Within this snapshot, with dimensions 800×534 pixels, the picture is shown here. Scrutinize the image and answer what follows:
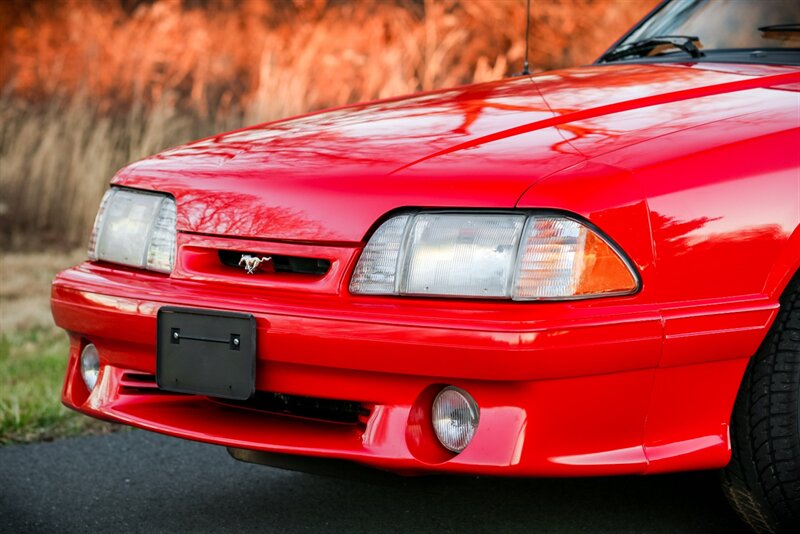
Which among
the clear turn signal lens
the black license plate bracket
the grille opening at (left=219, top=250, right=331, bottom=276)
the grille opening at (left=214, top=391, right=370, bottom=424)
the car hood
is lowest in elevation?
the grille opening at (left=214, top=391, right=370, bottom=424)

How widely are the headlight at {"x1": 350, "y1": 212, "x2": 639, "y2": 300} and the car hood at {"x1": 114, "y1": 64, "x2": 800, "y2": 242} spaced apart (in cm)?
5

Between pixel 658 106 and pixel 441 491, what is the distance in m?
1.14

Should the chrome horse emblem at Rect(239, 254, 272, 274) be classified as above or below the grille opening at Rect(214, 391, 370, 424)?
above

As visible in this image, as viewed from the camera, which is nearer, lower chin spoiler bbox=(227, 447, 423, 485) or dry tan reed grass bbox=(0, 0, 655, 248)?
lower chin spoiler bbox=(227, 447, 423, 485)

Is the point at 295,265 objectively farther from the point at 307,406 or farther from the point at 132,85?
the point at 132,85

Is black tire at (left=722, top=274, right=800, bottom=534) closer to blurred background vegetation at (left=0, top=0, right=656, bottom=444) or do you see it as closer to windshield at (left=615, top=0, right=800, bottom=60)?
windshield at (left=615, top=0, right=800, bottom=60)

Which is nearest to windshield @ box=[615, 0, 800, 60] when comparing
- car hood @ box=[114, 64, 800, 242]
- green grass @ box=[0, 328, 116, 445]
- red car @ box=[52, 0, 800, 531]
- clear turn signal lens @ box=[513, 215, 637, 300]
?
car hood @ box=[114, 64, 800, 242]

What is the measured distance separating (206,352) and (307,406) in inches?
9.9

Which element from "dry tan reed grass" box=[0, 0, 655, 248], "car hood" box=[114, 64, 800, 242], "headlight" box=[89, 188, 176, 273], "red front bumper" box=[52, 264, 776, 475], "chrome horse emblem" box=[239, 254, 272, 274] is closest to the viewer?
"red front bumper" box=[52, 264, 776, 475]

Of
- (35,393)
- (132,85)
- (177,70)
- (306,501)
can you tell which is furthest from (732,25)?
(177,70)

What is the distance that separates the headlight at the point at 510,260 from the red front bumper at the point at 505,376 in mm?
39

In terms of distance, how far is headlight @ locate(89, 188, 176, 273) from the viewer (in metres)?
2.56

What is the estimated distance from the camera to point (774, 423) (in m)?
2.36

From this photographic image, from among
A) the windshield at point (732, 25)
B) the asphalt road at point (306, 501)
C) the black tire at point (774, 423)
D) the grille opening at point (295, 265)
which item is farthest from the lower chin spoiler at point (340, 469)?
the windshield at point (732, 25)
